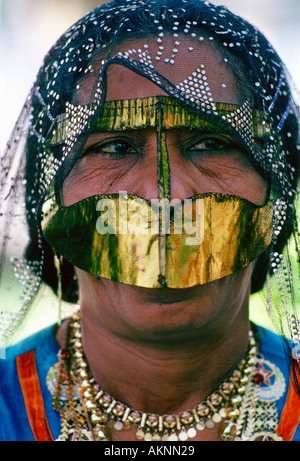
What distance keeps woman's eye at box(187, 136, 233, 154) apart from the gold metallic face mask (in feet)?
0.39

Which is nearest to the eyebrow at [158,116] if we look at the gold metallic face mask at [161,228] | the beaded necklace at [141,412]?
the gold metallic face mask at [161,228]

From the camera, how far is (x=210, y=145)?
1.90 m

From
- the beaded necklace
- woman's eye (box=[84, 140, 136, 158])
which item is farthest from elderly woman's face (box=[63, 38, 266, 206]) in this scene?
the beaded necklace

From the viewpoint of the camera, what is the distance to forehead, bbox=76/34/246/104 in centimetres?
175

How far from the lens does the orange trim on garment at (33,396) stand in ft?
6.80

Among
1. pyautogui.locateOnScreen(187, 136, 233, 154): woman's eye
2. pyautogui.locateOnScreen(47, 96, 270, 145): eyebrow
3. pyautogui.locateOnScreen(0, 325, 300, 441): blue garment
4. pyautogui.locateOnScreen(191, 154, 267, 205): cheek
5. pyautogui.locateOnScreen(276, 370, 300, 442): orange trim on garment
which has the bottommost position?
pyautogui.locateOnScreen(276, 370, 300, 442): orange trim on garment

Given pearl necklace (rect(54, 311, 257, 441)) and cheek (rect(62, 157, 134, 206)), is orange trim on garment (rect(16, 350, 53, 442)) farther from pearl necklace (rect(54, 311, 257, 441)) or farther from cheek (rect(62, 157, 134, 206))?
cheek (rect(62, 157, 134, 206))

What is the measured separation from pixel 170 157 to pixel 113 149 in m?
0.24

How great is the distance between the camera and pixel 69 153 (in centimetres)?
186

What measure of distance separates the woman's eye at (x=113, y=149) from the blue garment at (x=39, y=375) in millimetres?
983

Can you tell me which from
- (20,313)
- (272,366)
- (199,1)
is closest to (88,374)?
(20,313)

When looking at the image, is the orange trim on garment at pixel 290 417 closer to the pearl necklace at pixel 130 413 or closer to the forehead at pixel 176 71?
the pearl necklace at pixel 130 413

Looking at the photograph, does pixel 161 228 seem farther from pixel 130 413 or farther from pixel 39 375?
pixel 39 375

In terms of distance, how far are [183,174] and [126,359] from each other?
0.81m
